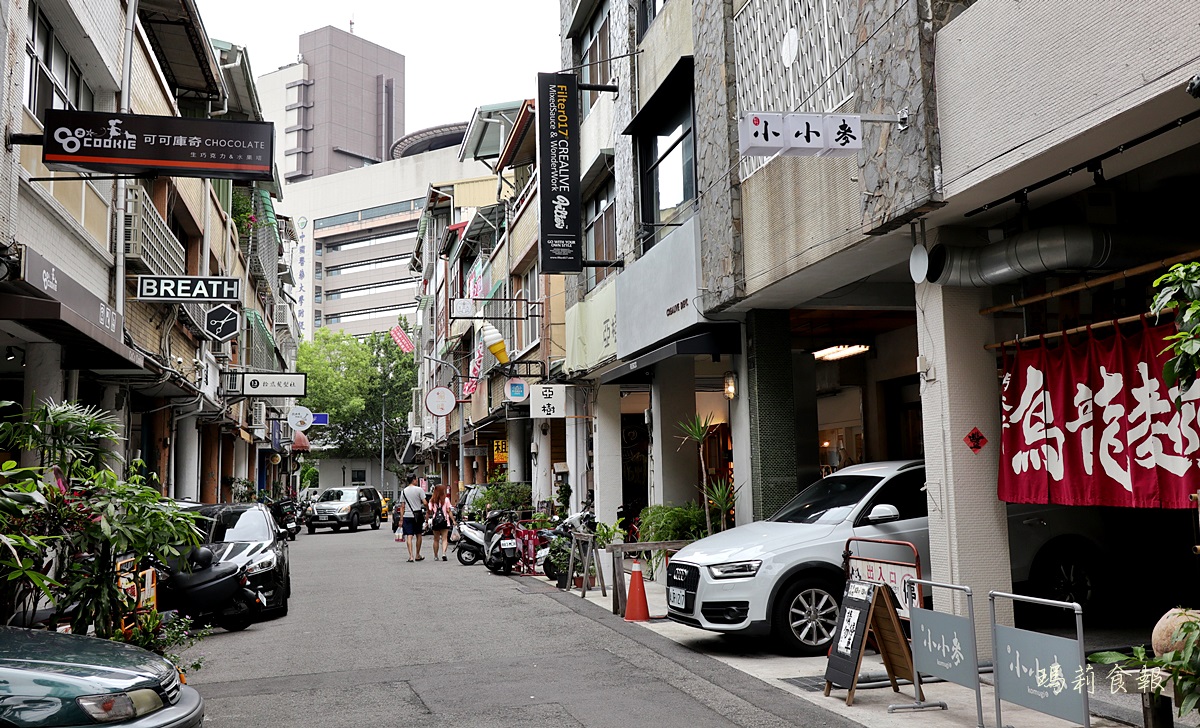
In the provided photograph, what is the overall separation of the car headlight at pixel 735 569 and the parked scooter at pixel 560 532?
7.70 metres

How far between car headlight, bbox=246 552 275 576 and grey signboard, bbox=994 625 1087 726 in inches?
374

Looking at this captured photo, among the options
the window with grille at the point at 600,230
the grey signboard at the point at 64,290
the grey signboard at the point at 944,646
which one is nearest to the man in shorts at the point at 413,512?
the window with grille at the point at 600,230

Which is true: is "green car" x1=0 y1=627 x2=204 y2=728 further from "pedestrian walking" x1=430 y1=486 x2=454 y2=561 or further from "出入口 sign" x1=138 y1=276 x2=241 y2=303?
"pedestrian walking" x1=430 y1=486 x2=454 y2=561

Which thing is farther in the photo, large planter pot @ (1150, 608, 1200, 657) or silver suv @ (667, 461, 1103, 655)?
silver suv @ (667, 461, 1103, 655)

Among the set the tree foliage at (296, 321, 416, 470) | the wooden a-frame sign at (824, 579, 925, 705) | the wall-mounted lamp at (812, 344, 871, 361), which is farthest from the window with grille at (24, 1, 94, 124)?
the tree foliage at (296, 321, 416, 470)

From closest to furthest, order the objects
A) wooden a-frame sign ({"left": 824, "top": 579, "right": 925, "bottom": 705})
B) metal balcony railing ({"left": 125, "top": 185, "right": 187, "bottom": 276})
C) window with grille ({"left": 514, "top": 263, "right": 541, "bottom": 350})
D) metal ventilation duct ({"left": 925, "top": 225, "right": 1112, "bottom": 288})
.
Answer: wooden a-frame sign ({"left": 824, "top": 579, "right": 925, "bottom": 705}), metal ventilation duct ({"left": 925, "top": 225, "right": 1112, "bottom": 288}), metal balcony railing ({"left": 125, "top": 185, "right": 187, "bottom": 276}), window with grille ({"left": 514, "top": 263, "right": 541, "bottom": 350})

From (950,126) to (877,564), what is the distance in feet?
12.8

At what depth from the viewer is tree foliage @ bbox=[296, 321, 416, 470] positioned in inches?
2766

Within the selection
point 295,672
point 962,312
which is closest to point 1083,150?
point 962,312

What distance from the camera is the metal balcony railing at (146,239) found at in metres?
16.5

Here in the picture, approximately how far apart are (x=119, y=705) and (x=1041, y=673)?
5.31m

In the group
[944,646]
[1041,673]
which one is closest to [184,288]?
[944,646]

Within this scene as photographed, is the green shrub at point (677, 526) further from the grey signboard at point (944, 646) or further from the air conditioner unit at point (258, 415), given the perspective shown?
the air conditioner unit at point (258, 415)

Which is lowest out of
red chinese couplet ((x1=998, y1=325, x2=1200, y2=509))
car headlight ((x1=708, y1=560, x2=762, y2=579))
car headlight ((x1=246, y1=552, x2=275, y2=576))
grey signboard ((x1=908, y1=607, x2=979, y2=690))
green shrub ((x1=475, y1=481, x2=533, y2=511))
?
grey signboard ((x1=908, y1=607, x2=979, y2=690))
